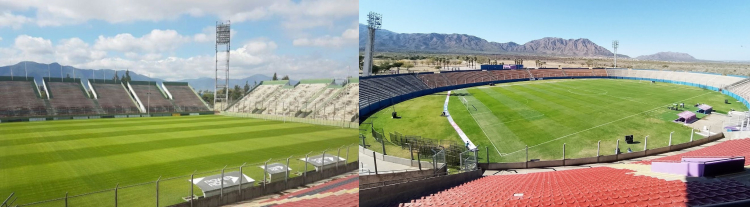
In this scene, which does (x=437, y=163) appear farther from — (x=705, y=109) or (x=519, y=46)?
(x=519, y=46)

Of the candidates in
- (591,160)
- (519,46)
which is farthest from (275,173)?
(519,46)

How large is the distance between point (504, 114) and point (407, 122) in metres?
6.34

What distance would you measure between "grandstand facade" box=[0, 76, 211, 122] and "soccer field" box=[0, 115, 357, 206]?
9.63m

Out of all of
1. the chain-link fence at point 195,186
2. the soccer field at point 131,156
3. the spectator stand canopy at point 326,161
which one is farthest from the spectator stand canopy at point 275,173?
the spectator stand canopy at point 326,161

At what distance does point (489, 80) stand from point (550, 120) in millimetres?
23963

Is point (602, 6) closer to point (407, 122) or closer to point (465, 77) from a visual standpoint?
point (465, 77)

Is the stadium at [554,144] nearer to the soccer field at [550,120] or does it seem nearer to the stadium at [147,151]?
the soccer field at [550,120]

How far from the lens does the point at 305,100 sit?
44312mm

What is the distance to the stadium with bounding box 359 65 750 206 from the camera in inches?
211

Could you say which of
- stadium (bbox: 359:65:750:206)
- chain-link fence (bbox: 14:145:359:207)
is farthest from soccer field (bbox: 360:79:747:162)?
chain-link fence (bbox: 14:145:359:207)

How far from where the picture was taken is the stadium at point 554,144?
537cm

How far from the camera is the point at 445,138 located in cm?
1741

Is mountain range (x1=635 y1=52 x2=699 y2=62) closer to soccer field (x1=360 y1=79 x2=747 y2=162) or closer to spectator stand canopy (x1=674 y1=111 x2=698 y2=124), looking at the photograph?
soccer field (x1=360 y1=79 x2=747 y2=162)

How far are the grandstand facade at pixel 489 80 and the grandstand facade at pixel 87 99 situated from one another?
92.7 feet
